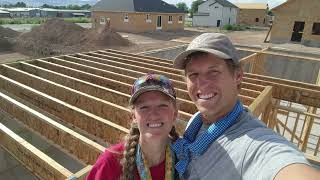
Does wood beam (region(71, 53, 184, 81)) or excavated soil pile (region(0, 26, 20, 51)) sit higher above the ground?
wood beam (region(71, 53, 184, 81))

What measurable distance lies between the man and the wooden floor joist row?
3.80 ft

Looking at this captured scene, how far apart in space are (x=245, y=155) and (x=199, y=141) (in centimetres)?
36

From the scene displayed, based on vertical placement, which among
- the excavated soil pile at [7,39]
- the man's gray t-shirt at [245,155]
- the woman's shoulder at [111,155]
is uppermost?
the man's gray t-shirt at [245,155]

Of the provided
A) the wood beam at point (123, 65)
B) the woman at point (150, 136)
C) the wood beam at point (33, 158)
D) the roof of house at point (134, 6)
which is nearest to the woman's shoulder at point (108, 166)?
the woman at point (150, 136)

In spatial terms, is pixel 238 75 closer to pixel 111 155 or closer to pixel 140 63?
pixel 111 155

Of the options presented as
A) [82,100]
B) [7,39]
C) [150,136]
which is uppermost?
[150,136]

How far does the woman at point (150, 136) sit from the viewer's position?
1.99 metres

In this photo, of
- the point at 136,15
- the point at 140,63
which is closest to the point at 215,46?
the point at 140,63

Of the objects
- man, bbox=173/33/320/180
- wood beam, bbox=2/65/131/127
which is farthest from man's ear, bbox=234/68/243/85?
→ wood beam, bbox=2/65/131/127

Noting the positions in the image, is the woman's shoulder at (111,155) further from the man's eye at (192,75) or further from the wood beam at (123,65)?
the wood beam at (123,65)

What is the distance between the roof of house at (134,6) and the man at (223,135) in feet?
105

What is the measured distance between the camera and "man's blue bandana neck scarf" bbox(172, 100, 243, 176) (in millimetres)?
1885

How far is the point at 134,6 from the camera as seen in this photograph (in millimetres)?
33375

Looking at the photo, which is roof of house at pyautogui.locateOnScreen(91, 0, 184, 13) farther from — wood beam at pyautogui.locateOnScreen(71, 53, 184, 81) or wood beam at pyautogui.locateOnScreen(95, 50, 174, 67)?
wood beam at pyautogui.locateOnScreen(71, 53, 184, 81)
